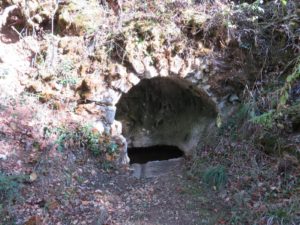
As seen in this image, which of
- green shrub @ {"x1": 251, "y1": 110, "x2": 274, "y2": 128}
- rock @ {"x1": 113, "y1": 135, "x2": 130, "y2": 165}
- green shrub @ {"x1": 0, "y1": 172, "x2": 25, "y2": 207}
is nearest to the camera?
green shrub @ {"x1": 0, "y1": 172, "x2": 25, "y2": 207}

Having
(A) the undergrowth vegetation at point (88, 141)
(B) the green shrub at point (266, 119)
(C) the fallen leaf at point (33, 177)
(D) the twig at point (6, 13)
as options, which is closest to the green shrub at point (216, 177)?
(B) the green shrub at point (266, 119)

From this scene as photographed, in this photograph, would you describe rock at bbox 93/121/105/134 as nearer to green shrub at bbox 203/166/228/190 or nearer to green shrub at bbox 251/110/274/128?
green shrub at bbox 203/166/228/190

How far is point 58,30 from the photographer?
238 inches

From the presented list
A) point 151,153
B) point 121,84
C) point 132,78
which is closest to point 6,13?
point 121,84

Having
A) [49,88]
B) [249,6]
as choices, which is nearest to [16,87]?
[49,88]

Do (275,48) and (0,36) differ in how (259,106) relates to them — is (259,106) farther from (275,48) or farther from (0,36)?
(0,36)

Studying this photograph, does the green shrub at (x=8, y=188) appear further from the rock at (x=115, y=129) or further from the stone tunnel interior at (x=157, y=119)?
the stone tunnel interior at (x=157, y=119)

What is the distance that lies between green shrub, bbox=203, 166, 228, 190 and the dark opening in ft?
9.75

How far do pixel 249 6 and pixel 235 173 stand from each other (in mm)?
2974

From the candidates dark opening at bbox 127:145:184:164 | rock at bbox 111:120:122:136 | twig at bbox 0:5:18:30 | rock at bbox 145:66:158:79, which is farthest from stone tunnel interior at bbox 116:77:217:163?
twig at bbox 0:5:18:30

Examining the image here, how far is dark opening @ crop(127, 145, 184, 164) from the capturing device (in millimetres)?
8195

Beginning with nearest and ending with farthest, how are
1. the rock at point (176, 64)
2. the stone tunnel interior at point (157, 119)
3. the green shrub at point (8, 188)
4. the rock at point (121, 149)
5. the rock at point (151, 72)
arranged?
1. the green shrub at point (8, 188)
2. the rock at point (121, 149)
3. the rock at point (151, 72)
4. the rock at point (176, 64)
5. the stone tunnel interior at point (157, 119)

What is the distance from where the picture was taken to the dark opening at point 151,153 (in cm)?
820

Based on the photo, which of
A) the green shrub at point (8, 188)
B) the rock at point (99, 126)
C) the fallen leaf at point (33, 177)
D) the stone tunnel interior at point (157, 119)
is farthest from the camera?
the stone tunnel interior at point (157, 119)
